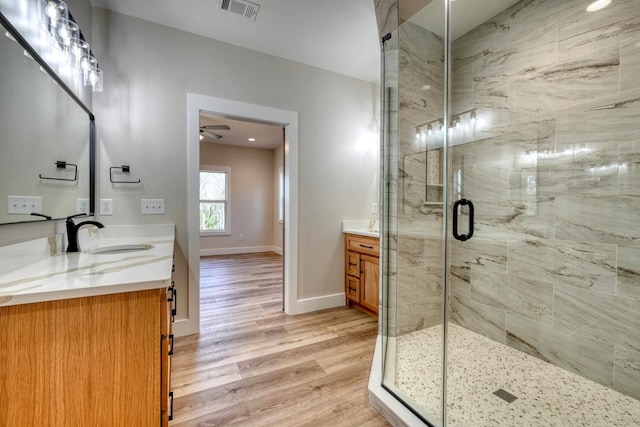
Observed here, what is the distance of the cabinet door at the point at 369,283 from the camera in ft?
8.69

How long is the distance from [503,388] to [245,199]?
5.83m

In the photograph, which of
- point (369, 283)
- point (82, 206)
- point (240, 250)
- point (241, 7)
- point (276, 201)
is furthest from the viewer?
point (276, 201)

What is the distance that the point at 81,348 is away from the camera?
0.82 metres

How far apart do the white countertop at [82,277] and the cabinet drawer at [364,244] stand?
1.81m

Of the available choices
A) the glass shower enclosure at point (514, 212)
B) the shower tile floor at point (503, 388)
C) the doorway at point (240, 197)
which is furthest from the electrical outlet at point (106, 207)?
the doorway at point (240, 197)

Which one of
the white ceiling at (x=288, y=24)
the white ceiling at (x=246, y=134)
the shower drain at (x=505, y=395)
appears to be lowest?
the shower drain at (x=505, y=395)

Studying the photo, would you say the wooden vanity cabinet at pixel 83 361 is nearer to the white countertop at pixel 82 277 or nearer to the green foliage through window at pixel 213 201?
the white countertop at pixel 82 277

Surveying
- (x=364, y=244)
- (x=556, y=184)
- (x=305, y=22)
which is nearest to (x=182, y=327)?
(x=364, y=244)

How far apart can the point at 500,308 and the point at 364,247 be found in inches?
49.2

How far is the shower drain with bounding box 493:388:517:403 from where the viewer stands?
5.01ft

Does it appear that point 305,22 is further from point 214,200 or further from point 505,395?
point 214,200

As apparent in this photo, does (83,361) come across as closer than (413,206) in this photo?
Yes

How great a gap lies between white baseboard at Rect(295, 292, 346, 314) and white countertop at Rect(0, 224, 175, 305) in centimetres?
166

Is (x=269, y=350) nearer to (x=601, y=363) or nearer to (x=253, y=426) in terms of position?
(x=253, y=426)
